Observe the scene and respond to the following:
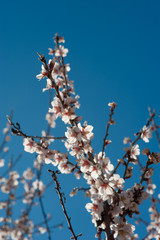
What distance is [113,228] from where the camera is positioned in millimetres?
2074

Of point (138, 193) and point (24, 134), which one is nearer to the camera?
point (138, 193)

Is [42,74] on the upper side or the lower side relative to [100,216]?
upper

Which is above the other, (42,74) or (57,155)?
(42,74)

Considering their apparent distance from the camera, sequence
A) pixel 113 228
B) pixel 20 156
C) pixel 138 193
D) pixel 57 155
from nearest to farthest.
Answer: pixel 113 228, pixel 138 193, pixel 57 155, pixel 20 156

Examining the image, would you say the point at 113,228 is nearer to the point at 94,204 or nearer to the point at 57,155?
the point at 94,204

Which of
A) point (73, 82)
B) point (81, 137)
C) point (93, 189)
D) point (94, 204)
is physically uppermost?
point (73, 82)

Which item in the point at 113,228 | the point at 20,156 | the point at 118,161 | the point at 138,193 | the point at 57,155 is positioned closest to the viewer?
the point at 113,228

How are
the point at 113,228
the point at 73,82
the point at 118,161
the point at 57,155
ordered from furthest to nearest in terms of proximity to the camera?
the point at 73,82 → the point at 57,155 → the point at 118,161 → the point at 113,228

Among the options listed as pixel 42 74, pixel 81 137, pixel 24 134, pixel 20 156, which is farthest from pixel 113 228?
pixel 20 156

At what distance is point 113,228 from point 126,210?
0.24 meters

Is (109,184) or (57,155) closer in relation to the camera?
(109,184)

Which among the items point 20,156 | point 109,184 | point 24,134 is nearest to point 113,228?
point 109,184

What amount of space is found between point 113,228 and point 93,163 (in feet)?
2.22

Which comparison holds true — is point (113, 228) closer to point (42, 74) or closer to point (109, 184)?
point (109, 184)
